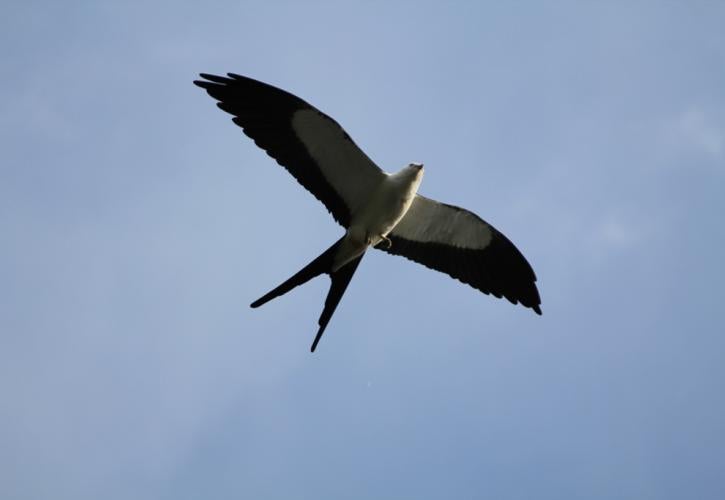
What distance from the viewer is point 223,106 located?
7.87 metres

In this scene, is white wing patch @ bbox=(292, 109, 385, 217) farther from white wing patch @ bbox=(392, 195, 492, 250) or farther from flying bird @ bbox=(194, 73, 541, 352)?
white wing patch @ bbox=(392, 195, 492, 250)

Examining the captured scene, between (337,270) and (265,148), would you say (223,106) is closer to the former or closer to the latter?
(265,148)

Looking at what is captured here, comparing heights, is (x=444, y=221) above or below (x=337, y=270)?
above

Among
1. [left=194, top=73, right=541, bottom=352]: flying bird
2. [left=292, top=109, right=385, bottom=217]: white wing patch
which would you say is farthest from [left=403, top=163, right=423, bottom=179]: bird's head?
[left=292, top=109, right=385, bottom=217]: white wing patch

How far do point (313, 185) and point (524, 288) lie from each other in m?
2.45

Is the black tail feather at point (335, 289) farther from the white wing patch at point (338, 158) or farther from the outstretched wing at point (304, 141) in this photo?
the white wing patch at point (338, 158)

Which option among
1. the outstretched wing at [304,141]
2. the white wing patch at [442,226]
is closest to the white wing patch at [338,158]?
the outstretched wing at [304,141]

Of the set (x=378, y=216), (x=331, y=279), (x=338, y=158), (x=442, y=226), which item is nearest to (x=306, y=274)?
(x=331, y=279)

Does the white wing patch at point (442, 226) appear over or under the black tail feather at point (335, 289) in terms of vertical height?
over

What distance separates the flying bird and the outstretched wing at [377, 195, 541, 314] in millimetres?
10

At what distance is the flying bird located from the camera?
7867mm

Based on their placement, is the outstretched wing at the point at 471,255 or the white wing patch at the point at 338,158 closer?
the white wing patch at the point at 338,158

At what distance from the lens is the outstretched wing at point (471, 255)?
337 inches

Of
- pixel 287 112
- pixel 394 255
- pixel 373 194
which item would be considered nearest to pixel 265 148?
pixel 287 112
